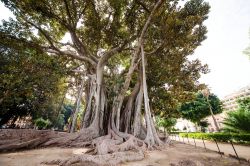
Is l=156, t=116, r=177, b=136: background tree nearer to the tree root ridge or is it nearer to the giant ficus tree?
the giant ficus tree

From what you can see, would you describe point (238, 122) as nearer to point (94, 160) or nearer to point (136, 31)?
point (136, 31)

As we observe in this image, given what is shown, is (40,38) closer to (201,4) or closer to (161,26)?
(161,26)

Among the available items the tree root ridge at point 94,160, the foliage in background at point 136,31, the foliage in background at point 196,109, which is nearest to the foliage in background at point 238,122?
the foliage in background at point 136,31

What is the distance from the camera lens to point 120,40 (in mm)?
9461

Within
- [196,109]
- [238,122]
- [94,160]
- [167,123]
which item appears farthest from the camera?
[167,123]

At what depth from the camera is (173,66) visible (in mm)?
9578

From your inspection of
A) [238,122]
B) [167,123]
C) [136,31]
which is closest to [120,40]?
[136,31]

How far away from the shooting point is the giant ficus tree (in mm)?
7328

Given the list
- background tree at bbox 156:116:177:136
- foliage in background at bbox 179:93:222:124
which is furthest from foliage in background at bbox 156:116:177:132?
foliage in background at bbox 179:93:222:124

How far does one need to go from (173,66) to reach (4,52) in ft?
45.5

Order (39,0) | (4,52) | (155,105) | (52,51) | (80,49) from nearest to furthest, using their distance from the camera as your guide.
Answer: (39,0), (52,51), (80,49), (155,105), (4,52)

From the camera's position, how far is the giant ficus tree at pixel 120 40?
7.33m

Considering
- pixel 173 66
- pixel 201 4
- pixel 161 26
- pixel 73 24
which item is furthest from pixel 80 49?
pixel 201 4

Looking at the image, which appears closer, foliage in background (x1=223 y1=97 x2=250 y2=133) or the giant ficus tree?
the giant ficus tree
